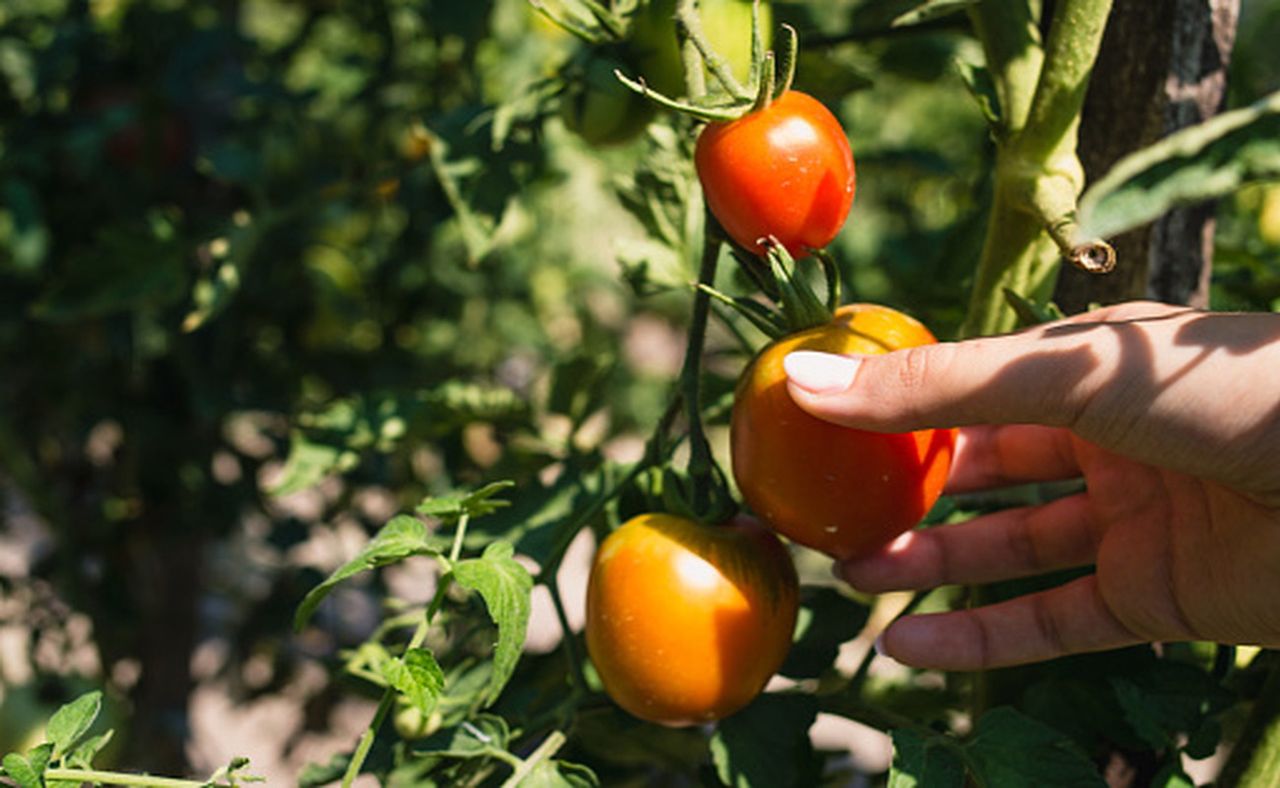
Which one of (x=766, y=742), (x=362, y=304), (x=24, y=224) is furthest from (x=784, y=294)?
(x=362, y=304)

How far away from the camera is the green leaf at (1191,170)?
0.39m

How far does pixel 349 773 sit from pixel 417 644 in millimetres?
68

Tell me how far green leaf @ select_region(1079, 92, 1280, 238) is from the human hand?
5.6 inches

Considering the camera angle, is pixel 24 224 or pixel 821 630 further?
pixel 24 224

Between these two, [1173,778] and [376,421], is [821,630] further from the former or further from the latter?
[376,421]

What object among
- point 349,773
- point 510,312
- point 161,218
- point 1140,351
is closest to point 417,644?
point 349,773

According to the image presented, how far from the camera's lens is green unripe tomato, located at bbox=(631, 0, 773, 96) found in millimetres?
692

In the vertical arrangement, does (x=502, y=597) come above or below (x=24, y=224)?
above

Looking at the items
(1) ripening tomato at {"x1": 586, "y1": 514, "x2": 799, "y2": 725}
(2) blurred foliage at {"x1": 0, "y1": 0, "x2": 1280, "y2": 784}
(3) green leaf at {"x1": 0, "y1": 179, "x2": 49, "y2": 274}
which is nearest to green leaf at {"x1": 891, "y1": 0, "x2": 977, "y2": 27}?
(2) blurred foliage at {"x1": 0, "y1": 0, "x2": 1280, "y2": 784}

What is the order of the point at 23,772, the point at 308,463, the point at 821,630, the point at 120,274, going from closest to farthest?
the point at 23,772 < the point at 821,630 < the point at 308,463 < the point at 120,274

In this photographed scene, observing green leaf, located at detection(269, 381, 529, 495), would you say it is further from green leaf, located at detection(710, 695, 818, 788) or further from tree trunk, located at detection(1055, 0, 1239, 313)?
tree trunk, located at detection(1055, 0, 1239, 313)

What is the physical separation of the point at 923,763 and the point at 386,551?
286 mm

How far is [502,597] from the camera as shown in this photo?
1.89ft

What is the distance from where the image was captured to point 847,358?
0.58 meters
